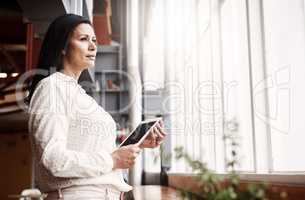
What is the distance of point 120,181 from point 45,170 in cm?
27

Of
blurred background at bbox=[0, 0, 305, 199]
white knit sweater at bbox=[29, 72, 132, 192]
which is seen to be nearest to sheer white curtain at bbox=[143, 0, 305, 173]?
blurred background at bbox=[0, 0, 305, 199]

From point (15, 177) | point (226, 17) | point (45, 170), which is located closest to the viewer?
point (45, 170)

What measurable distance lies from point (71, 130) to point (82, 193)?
0.21 metres

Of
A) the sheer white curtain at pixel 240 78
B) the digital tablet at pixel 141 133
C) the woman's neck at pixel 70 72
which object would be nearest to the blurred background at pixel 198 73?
the sheer white curtain at pixel 240 78

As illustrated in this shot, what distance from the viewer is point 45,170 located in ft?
4.41

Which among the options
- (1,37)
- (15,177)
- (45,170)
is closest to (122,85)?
(1,37)

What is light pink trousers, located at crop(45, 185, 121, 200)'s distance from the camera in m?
1.35

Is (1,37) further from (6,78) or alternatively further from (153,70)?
(153,70)

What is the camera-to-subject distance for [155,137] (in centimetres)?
156

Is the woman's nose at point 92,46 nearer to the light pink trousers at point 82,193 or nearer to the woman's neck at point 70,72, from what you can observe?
the woman's neck at point 70,72

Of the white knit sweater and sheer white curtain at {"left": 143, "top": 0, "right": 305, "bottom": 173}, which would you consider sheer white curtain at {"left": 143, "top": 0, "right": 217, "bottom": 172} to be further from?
the white knit sweater

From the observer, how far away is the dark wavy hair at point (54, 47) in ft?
4.93

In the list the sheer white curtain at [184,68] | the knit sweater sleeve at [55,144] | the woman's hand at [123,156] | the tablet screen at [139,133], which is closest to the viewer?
the knit sweater sleeve at [55,144]

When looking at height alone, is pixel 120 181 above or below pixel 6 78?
below
